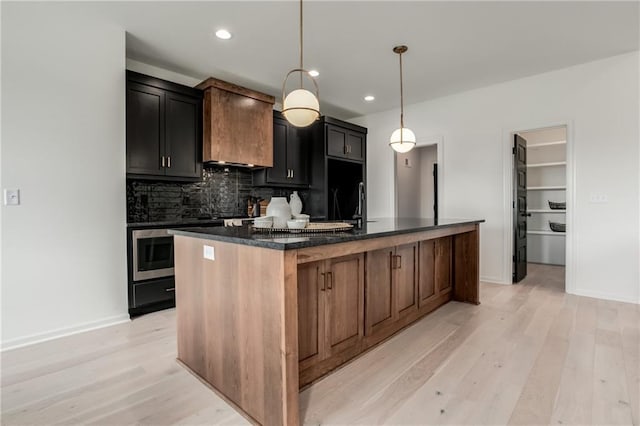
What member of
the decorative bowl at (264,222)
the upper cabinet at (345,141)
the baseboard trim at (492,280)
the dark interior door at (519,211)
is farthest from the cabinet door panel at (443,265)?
the upper cabinet at (345,141)

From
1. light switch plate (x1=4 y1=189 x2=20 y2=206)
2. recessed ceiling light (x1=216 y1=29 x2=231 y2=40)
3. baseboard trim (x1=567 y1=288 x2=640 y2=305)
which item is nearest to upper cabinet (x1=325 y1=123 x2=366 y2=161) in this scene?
recessed ceiling light (x1=216 y1=29 x2=231 y2=40)

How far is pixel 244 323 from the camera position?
163cm

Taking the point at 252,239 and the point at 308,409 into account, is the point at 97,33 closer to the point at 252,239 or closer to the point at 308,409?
the point at 252,239

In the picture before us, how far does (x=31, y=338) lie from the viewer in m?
2.53

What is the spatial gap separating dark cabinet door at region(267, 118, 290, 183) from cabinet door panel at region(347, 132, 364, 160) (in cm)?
112

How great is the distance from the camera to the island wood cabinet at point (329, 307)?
73.6 inches

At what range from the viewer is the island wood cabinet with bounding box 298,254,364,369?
1870mm

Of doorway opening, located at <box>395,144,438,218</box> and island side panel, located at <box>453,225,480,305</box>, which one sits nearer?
island side panel, located at <box>453,225,480,305</box>

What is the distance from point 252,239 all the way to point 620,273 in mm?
4138

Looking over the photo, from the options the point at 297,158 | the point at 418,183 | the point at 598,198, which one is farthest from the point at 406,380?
the point at 418,183

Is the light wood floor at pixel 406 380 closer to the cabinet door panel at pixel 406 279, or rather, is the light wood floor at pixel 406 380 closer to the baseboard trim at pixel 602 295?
the cabinet door panel at pixel 406 279

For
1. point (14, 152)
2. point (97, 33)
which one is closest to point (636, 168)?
point (97, 33)

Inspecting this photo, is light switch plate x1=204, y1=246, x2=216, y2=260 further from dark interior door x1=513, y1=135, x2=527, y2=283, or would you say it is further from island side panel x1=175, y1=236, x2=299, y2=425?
dark interior door x1=513, y1=135, x2=527, y2=283

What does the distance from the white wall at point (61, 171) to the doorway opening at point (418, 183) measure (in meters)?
4.58
